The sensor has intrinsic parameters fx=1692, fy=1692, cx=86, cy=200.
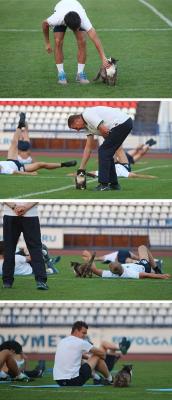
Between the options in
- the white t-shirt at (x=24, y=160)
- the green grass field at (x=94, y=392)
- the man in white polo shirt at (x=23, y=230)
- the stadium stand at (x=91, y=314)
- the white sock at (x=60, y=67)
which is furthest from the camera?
the stadium stand at (x=91, y=314)

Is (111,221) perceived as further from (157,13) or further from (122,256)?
(122,256)

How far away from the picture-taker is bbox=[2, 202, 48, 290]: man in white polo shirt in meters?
14.5

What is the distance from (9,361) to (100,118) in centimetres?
245

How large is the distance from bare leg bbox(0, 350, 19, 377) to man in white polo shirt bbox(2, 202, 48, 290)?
1282 millimetres

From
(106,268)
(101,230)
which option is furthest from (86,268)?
(101,230)

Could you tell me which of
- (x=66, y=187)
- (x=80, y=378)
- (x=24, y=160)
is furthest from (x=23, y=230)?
(x=24, y=160)

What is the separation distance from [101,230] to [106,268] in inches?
142

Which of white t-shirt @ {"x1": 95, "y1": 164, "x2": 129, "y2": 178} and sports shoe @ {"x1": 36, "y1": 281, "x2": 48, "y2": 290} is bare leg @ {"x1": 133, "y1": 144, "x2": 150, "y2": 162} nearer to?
white t-shirt @ {"x1": 95, "y1": 164, "x2": 129, "y2": 178}

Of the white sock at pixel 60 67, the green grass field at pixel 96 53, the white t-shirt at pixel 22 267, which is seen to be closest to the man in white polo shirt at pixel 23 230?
the white t-shirt at pixel 22 267

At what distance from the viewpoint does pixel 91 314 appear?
22.0m

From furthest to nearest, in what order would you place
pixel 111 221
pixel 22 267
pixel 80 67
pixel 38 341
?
pixel 111 221 < pixel 38 341 < pixel 80 67 < pixel 22 267

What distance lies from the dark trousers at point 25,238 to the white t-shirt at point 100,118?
124 cm

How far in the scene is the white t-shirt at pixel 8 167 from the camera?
18.0 metres

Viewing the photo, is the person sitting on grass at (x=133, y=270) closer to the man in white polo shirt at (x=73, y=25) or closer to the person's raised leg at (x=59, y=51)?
the man in white polo shirt at (x=73, y=25)
